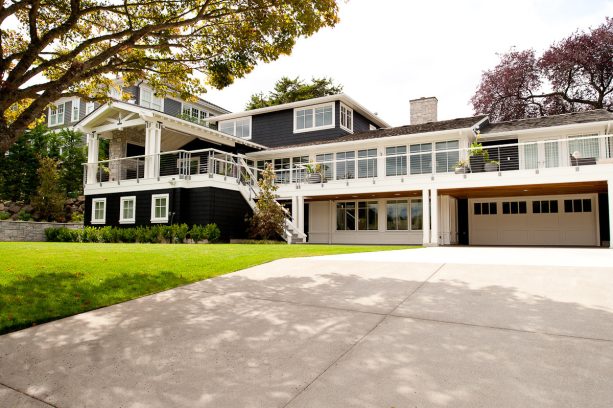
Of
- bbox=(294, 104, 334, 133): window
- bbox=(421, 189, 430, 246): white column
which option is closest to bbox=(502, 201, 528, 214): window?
→ bbox=(421, 189, 430, 246): white column

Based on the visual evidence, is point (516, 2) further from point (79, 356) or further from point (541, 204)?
point (541, 204)

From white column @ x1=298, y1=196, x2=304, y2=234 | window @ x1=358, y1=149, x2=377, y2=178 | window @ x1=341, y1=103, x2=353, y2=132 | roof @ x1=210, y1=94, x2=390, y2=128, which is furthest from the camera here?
window @ x1=341, y1=103, x2=353, y2=132

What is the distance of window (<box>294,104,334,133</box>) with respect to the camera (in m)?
24.6

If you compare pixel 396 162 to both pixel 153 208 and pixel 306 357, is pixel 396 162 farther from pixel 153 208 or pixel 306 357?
pixel 306 357

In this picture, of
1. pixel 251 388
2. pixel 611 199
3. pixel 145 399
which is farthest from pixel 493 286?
pixel 611 199

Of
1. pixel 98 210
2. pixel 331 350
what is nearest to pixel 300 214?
pixel 98 210

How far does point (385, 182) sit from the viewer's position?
18234mm

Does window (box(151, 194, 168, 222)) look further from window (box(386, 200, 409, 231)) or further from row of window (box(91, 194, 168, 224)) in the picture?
window (box(386, 200, 409, 231))

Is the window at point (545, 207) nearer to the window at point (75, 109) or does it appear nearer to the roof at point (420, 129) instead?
the roof at point (420, 129)

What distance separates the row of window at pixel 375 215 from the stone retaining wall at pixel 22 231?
15010 mm

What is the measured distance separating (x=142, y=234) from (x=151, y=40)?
1031cm

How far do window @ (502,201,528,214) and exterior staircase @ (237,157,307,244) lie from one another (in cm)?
1039

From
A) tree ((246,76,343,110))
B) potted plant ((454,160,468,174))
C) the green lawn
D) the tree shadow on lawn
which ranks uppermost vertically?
tree ((246,76,343,110))

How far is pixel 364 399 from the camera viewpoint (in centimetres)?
253
